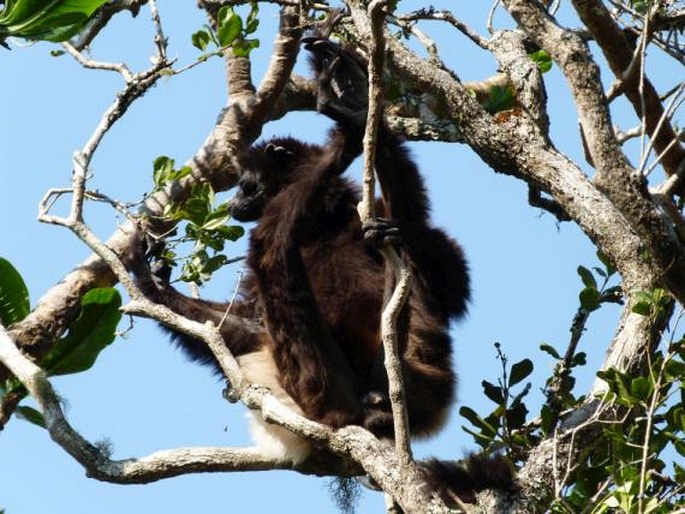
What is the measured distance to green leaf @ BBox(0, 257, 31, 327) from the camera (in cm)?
635

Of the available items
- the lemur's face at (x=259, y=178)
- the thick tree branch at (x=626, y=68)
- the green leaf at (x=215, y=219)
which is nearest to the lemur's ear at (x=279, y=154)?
the lemur's face at (x=259, y=178)

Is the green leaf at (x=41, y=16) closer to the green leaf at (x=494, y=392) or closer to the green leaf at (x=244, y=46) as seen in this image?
the green leaf at (x=244, y=46)

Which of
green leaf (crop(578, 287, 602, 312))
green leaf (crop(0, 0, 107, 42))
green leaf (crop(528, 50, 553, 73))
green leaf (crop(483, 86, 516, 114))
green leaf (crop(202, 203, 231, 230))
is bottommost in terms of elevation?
green leaf (crop(578, 287, 602, 312))

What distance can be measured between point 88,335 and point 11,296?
1.84ft

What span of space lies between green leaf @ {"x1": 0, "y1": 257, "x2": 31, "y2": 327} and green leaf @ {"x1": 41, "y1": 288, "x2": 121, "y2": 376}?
1.21ft

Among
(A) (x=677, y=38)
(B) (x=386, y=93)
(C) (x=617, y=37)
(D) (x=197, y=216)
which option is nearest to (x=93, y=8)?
(D) (x=197, y=216)

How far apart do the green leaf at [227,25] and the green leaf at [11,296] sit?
1.67 m

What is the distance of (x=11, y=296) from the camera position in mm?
6453

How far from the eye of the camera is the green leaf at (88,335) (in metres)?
6.16

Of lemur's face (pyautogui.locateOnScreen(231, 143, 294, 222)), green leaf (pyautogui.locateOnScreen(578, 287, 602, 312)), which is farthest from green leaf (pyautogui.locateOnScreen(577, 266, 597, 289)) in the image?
lemur's face (pyautogui.locateOnScreen(231, 143, 294, 222))

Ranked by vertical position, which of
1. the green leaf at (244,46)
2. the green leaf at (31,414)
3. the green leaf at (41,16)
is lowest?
the green leaf at (31,414)

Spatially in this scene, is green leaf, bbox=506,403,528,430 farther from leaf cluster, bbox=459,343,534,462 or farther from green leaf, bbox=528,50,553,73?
green leaf, bbox=528,50,553,73

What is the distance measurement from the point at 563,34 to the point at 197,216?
7.02 feet

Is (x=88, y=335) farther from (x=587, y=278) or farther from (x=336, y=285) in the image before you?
(x=587, y=278)
